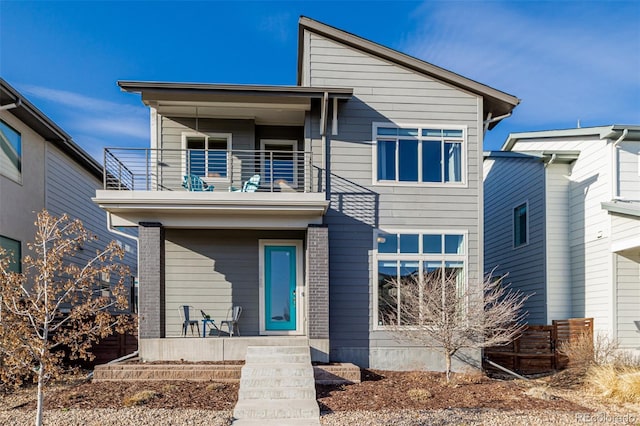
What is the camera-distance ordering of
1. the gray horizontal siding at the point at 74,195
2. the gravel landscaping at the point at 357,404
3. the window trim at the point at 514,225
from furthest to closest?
1. the window trim at the point at 514,225
2. the gray horizontal siding at the point at 74,195
3. the gravel landscaping at the point at 357,404

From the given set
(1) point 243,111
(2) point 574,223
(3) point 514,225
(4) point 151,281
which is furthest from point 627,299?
(4) point 151,281

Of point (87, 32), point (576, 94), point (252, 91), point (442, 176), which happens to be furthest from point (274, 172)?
point (576, 94)

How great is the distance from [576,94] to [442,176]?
763cm

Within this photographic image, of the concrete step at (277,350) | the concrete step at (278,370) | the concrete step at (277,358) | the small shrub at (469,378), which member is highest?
the concrete step at (277,350)

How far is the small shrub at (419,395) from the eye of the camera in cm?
798

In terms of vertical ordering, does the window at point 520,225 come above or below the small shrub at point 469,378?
above

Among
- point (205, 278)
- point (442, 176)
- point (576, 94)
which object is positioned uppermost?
point (576, 94)

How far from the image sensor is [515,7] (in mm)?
12953

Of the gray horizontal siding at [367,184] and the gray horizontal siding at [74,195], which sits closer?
the gray horizontal siding at [367,184]

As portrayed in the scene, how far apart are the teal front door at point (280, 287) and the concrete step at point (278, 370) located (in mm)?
2578

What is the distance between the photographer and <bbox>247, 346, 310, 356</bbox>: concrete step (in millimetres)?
9453

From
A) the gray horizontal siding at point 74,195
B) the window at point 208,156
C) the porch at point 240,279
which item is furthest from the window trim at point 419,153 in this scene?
the gray horizontal siding at point 74,195

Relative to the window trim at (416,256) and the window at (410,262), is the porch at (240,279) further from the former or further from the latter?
the window at (410,262)

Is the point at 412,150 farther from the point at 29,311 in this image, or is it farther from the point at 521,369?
the point at 29,311
